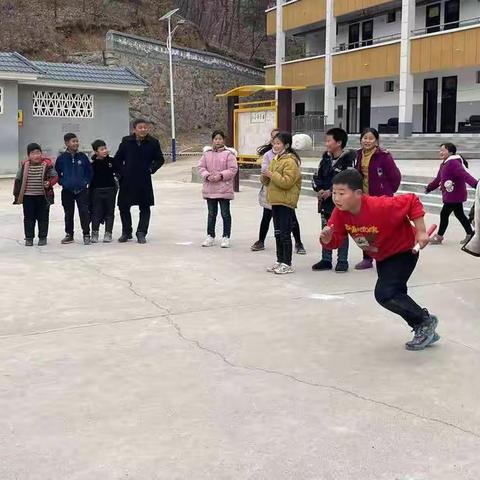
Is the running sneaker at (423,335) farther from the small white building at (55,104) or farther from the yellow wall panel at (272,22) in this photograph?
the yellow wall panel at (272,22)

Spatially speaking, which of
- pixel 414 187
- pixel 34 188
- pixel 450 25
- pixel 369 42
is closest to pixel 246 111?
pixel 414 187

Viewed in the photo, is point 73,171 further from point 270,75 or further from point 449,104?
point 270,75

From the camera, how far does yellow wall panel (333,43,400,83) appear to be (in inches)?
1228

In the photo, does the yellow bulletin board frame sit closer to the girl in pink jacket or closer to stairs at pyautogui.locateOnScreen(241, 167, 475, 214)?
stairs at pyautogui.locateOnScreen(241, 167, 475, 214)

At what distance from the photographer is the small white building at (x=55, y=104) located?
24156 mm

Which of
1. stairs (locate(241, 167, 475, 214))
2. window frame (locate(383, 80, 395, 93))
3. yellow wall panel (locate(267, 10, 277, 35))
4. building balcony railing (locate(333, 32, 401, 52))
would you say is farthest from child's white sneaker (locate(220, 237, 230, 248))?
yellow wall panel (locate(267, 10, 277, 35))

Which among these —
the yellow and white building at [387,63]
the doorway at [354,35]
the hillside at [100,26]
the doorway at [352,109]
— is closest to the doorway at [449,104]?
the yellow and white building at [387,63]

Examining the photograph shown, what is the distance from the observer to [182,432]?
135 inches

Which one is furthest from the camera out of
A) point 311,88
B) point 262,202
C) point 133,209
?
point 311,88

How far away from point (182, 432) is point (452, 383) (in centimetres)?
170

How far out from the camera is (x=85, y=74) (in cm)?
2650

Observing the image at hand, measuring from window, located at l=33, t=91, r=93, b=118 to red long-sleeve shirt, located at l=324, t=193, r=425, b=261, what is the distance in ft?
75.2

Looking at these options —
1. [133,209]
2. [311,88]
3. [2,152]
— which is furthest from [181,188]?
[311,88]

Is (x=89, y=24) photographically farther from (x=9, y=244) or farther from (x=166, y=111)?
(x=9, y=244)
